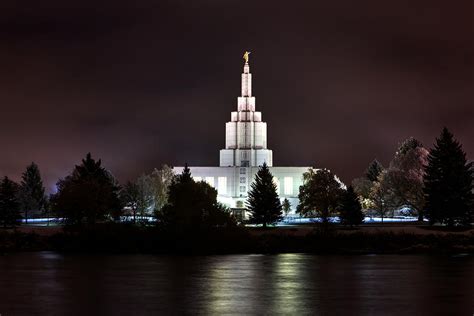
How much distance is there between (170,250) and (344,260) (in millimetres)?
14284

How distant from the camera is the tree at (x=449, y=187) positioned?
86250 millimetres

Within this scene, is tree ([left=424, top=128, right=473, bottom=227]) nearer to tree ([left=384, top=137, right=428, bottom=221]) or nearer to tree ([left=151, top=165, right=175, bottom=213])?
tree ([left=384, top=137, right=428, bottom=221])

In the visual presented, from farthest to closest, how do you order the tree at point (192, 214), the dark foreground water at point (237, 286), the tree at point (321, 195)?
the tree at point (321, 195) < the tree at point (192, 214) < the dark foreground water at point (237, 286)

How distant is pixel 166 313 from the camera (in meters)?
34.8

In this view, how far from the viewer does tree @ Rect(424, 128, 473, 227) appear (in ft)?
283

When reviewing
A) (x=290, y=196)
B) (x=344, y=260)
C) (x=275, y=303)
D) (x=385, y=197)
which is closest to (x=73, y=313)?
(x=275, y=303)

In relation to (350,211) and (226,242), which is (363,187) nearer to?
(350,211)

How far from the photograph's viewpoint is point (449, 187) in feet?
285

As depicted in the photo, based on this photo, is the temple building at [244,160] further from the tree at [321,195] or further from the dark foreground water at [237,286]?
the dark foreground water at [237,286]

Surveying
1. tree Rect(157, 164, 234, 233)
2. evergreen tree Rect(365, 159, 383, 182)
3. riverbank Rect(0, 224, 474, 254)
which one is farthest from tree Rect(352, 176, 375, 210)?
tree Rect(157, 164, 234, 233)

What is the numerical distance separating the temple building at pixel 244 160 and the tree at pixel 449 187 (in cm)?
6855

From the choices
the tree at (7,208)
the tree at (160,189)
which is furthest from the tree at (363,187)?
the tree at (7,208)

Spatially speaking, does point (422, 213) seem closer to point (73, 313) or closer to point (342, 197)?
point (342, 197)

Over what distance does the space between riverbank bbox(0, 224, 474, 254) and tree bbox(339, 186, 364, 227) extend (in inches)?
655
